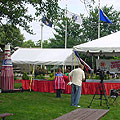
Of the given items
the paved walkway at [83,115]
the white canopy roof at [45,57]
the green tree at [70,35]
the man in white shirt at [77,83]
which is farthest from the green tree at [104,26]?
the paved walkway at [83,115]

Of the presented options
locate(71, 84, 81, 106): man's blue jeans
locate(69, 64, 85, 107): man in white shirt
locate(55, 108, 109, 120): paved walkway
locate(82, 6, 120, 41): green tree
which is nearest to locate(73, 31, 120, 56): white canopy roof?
locate(69, 64, 85, 107): man in white shirt

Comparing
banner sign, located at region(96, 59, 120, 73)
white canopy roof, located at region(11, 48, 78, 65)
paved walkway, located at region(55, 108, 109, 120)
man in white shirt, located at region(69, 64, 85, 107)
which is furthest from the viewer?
banner sign, located at region(96, 59, 120, 73)

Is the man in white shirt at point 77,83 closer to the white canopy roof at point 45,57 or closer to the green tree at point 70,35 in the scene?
the white canopy roof at point 45,57

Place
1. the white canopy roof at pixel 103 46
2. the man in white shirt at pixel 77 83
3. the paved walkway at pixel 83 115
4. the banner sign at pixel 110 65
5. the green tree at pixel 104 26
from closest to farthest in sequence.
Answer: the paved walkway at pixel 83 115
the man in white shirt at pixel 77 83
the white canopy roof at pixel 103 46
the banner sign at pixel 110 65
the green tree at pixel 104 26

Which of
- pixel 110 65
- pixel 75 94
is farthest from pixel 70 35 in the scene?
pixel 75 94

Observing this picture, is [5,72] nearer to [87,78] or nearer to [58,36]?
[87,78]

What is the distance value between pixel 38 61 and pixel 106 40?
160 inches

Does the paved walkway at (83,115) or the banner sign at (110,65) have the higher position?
the banner sign at (110,65)

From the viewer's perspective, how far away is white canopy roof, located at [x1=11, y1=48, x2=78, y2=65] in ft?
53.1

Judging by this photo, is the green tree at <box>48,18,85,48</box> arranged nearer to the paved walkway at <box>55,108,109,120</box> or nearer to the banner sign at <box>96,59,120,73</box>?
the banner sign at <box>96,59,120,73</box>

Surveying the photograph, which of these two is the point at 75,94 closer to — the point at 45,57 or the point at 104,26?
the point at 45,57

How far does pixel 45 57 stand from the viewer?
1678 cm

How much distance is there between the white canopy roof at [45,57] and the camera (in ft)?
53.1

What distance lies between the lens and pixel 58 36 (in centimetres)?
4791
